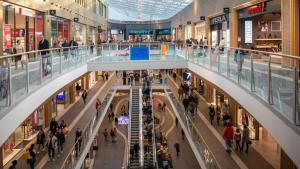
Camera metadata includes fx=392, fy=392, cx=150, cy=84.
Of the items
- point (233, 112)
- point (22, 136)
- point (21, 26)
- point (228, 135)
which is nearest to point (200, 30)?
point (233, 112)

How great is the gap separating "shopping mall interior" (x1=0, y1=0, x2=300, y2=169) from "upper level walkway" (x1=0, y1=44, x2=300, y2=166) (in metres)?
0.03

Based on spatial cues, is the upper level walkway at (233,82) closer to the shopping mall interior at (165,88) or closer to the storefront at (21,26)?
the shopping mall interior at (165,88)

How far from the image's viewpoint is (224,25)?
25375 mm

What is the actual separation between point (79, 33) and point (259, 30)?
1808 cm

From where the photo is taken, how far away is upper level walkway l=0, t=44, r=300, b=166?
6250 mm

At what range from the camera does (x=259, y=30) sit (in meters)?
21.3

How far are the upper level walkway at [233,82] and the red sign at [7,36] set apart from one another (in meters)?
2.68

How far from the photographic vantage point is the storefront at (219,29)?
80.4ft

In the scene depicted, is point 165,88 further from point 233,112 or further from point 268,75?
point 268,75

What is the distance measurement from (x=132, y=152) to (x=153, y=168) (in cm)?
358

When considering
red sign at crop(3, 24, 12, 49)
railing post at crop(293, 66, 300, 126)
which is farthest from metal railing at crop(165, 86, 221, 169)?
red sign at crop(3, 24, 12, 49)

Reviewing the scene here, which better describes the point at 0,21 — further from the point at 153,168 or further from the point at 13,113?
the point at 153,168

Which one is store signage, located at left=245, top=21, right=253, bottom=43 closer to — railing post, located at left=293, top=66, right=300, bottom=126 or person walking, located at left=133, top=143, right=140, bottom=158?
person walking, located at left=133, top=143, right=140, bottom=158

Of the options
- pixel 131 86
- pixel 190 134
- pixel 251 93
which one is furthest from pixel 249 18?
pixel 131 86
